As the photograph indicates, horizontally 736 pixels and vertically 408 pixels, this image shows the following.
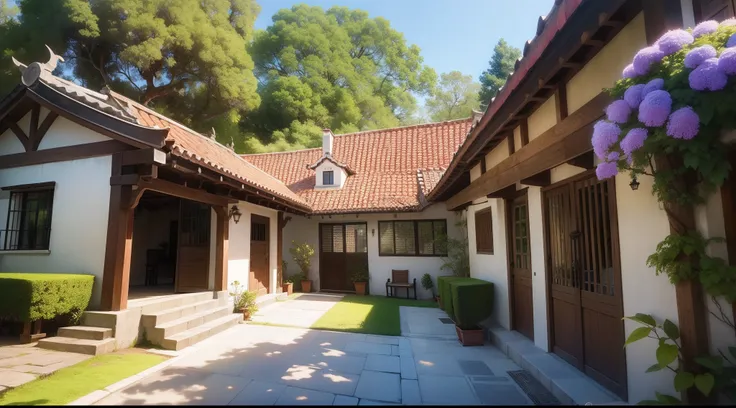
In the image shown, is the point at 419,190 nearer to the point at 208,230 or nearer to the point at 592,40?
the point at 208,230

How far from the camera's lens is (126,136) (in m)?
5.42

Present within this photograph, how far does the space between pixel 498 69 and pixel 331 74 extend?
11897mm

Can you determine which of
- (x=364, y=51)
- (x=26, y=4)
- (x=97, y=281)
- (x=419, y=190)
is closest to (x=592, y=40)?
(x=97, y=281)

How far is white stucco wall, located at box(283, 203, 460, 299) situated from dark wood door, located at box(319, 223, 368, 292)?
7.9 inches

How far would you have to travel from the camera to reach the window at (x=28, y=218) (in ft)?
21.0

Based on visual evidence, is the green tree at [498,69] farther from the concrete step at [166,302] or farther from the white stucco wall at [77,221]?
the white stucco wall at [77,221]

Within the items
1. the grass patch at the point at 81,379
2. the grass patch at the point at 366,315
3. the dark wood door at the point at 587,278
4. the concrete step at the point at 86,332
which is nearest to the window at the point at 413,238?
the grass patch at the point at 366,315

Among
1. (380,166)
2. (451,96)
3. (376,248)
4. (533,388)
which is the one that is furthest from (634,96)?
(451,96)

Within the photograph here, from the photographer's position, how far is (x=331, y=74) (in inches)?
971

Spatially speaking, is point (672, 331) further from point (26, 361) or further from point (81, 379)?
point (26, 361)

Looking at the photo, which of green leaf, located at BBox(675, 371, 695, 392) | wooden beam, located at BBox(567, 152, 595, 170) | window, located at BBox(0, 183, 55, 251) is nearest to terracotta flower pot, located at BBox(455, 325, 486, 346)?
wooden beam, located at BBox(567, 152, 595, 170)

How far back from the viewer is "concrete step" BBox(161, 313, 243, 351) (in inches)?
213

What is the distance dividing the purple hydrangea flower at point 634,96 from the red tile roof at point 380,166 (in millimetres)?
8699

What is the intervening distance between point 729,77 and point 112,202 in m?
7.23
